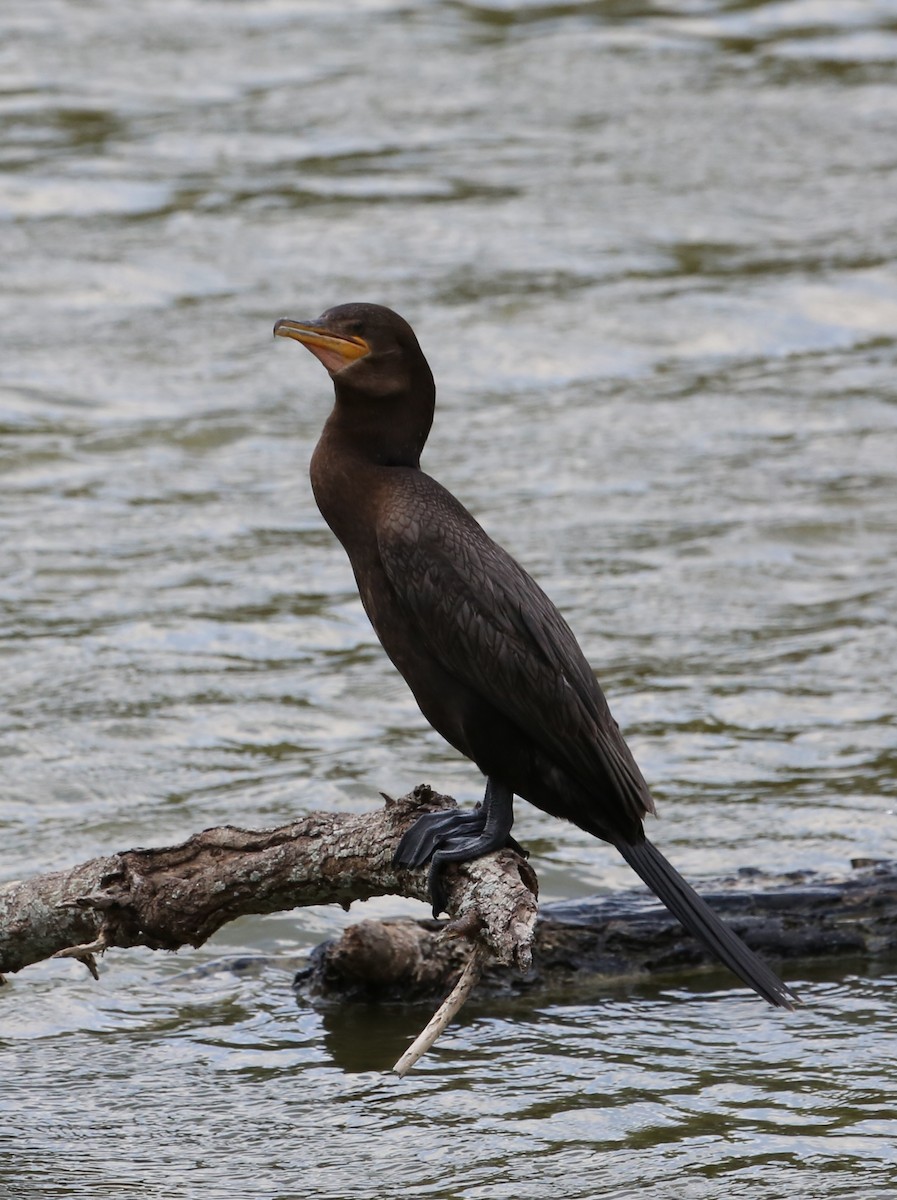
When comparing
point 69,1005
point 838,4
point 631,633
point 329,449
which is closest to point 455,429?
point 631,633

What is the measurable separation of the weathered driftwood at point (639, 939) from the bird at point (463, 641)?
3.81ft

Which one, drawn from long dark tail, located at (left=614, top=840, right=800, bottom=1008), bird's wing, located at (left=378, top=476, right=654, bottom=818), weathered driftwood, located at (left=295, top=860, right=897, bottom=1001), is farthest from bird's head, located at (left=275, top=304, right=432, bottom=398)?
weathered driftwood, located at (left=295, top=860, right=897, bottom=1001)

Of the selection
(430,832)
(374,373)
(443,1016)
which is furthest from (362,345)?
(443,1016)

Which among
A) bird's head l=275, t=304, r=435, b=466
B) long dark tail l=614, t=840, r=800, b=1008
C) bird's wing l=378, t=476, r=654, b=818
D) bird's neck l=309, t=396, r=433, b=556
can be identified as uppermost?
bird's head l=275, t=304, r=435, b=466

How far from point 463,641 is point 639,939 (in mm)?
1701

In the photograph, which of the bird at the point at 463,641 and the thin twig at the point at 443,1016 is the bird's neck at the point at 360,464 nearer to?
the bird at the point at 463,641

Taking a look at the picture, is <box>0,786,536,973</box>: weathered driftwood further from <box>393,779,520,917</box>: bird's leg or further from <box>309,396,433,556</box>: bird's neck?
<box>309,396,433,556</box>: bird's neck

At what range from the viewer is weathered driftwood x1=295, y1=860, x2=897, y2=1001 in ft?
19.0

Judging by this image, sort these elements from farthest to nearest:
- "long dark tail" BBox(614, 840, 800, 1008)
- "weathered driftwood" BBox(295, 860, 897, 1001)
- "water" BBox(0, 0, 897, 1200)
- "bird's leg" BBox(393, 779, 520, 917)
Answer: "weathered driftwood" BBox(295, 860, 897, 1001) < "water" BBox(0, 0, 897, 1200) < "long dark tail" BBox(614, 840, 800, 1008) < "bird's leg" BBox(393, 779, 520, 917)

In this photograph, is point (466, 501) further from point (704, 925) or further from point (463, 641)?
point (704, 925)

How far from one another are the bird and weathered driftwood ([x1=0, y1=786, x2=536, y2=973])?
0.09 m

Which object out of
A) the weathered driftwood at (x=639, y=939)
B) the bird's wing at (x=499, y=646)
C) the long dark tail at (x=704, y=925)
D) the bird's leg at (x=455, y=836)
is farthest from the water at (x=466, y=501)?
the bird's wing at (x=499, y=646)

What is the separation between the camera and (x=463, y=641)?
460cm

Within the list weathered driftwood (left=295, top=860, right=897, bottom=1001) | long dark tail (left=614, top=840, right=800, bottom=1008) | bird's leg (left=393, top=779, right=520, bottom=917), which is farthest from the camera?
weathered driftwood (left=295, top=860, right=897, bottom=1001)
